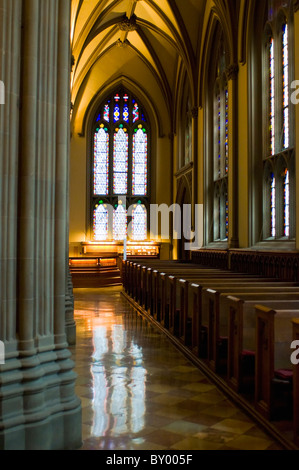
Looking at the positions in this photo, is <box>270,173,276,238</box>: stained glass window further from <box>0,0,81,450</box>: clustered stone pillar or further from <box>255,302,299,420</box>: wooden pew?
<box>0,0,81,450</box>: clustered stone pillar

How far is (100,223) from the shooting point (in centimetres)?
2230

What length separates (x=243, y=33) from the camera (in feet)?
40.8

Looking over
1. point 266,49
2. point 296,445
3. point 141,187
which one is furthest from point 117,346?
point 141,187

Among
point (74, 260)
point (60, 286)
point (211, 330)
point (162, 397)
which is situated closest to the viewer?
point (60, 286)

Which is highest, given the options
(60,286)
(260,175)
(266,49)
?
(266,49)

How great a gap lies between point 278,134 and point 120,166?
12.4 m

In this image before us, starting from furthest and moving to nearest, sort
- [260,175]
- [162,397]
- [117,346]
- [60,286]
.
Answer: [260,175]
[117,346]
[162,397]
[60,286]

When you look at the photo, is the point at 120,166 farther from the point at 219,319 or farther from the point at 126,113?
the point at 219,319

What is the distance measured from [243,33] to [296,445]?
37.9 feet

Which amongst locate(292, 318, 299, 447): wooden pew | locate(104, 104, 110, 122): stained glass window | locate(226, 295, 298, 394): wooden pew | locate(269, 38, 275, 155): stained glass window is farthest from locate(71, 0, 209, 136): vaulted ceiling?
locate(292, 318, 299, 447): wooden pew

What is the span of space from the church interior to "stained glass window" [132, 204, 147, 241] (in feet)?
0.47

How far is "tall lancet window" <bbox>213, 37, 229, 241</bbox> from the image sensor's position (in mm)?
14727

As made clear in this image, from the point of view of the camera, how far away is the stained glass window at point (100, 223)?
22141mm
